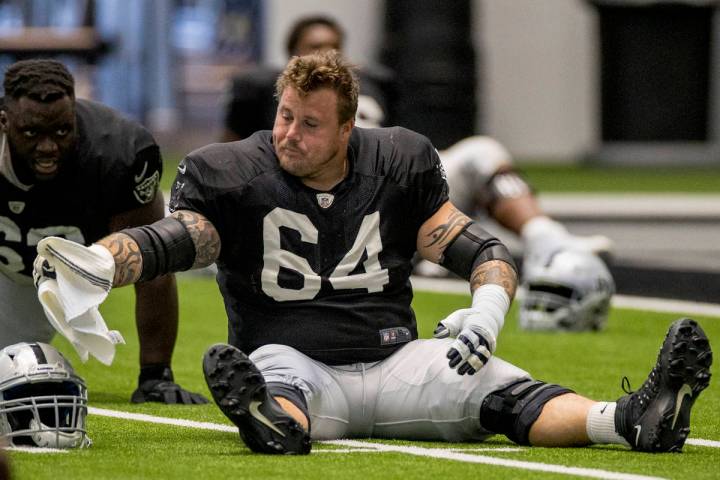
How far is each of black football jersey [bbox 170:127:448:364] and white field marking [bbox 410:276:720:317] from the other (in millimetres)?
4141

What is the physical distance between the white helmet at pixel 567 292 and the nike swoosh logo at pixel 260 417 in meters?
3.87

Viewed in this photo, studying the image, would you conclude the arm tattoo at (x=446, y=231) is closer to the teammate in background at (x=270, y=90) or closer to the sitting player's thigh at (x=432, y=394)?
the sitting player's thigh at (x=432, y=394)

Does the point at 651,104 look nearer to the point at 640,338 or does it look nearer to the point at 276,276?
the point at 640,338

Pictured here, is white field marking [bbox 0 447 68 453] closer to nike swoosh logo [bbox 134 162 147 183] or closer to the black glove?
the black glove

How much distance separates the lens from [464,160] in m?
8.88

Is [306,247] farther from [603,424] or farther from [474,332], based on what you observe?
[603,424]

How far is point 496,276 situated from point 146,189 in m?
1.34

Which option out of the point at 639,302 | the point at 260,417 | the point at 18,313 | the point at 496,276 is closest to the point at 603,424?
the point at 496,276

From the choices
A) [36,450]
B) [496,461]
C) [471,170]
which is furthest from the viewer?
[471,170]

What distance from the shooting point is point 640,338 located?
824cm

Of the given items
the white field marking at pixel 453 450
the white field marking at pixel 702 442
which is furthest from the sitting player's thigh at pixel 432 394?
the white field marking at pixel 702 442

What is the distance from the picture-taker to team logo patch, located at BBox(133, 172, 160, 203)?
5812 mm

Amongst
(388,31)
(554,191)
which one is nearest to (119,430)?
(554,191)

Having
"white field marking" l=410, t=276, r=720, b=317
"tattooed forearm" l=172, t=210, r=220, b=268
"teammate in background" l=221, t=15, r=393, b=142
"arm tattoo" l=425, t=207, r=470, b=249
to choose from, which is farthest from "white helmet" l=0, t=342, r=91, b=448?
"white field marking" l=410, t=276, r=720, b=317
